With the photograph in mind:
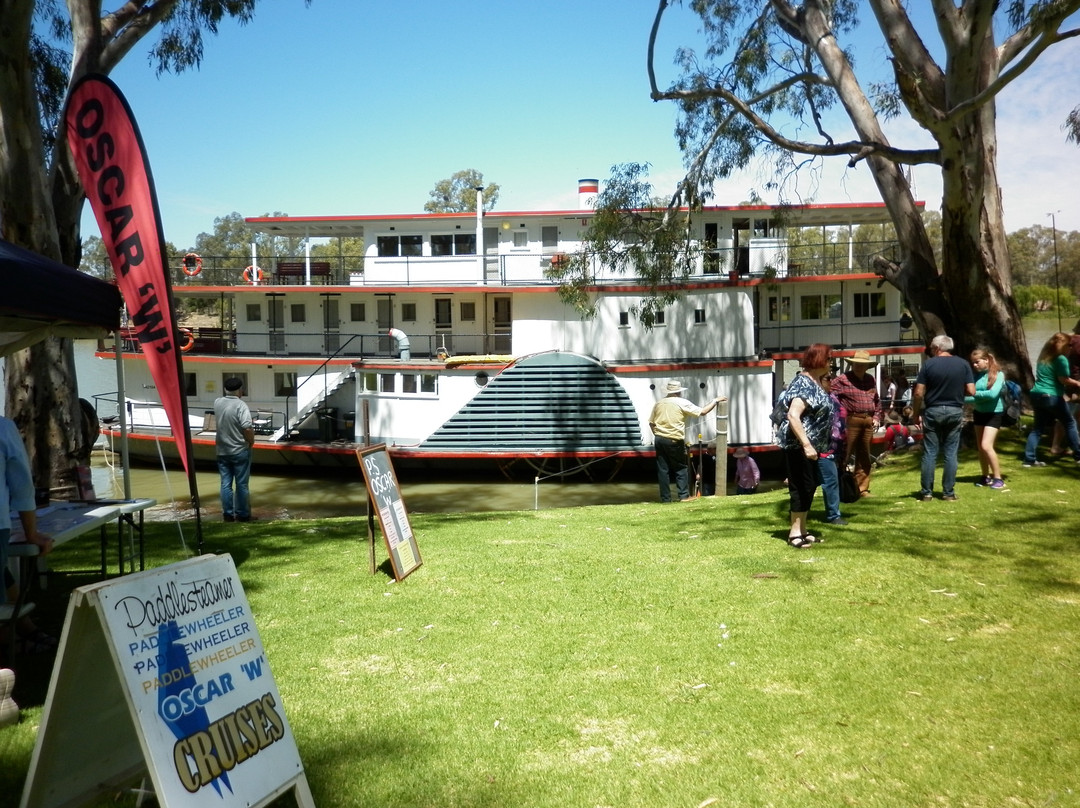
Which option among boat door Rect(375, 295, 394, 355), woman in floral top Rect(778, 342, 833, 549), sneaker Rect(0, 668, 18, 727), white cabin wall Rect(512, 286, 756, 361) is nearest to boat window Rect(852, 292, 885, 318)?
white cabin wall Rect(512, 286, 756, 361)

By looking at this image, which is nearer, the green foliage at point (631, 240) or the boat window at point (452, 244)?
the green foliage at point (631, 240)

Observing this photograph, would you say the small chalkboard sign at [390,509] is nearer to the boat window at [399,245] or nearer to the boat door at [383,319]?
the boat door at [383,319]

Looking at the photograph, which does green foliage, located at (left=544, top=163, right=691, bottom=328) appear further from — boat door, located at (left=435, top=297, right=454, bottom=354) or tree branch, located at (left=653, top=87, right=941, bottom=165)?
boat door, located at (left=435, top=297, right=454, bottom=354)

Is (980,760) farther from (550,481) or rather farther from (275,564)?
(550,481)

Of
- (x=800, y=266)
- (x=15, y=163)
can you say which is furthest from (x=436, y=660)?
(x=800, y=266)

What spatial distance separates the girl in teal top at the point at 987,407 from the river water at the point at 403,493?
29.3 ft

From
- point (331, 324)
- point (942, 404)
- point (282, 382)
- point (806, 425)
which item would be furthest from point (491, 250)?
point (806, 425)

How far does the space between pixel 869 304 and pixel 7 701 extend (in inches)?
846

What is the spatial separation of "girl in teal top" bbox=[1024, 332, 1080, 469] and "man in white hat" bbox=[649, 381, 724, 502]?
373 centimetres

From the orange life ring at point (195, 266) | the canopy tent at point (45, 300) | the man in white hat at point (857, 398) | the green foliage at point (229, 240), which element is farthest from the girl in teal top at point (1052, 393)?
the green foliage at point (229, 240)

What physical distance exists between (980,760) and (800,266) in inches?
783

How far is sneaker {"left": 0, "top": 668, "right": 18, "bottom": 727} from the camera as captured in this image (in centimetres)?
407

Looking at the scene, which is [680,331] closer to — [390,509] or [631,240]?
[631,240]

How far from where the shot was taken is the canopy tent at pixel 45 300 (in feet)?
14.7
